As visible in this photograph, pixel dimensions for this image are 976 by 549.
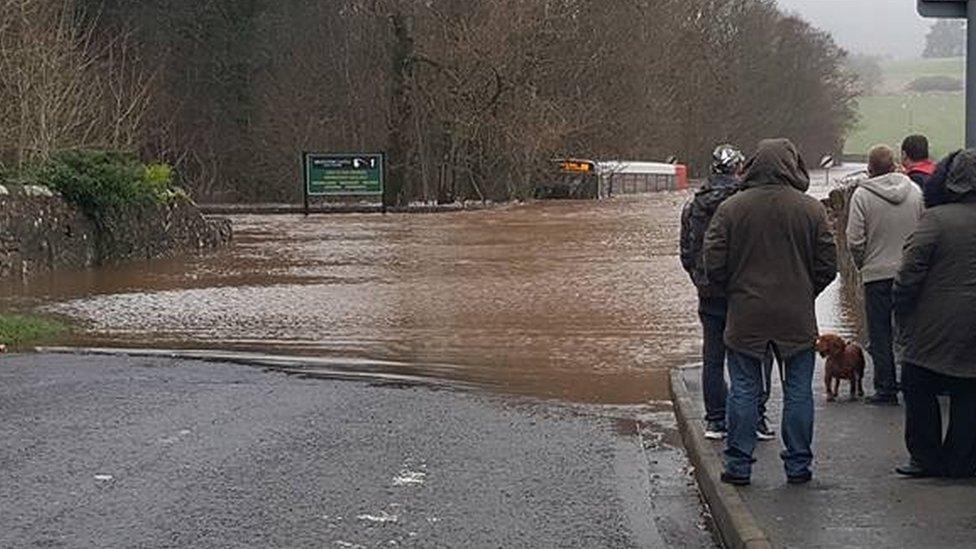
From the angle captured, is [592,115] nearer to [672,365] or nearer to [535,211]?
[535,211]

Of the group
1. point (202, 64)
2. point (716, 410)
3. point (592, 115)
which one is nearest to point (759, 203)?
point (716, 410)

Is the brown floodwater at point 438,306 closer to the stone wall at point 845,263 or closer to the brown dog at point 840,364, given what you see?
the stone wall at point 845,263

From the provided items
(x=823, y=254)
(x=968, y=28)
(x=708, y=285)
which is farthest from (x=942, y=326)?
(x=968, y=28)

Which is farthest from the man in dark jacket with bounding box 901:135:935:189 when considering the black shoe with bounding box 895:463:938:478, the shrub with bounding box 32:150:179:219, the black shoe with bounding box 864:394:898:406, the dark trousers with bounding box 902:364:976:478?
the shrub with bounding box 32:150:179:219

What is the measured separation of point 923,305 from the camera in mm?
7832

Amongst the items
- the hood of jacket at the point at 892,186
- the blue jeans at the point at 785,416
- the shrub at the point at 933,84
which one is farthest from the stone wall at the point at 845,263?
the shrub at the point at 933,84

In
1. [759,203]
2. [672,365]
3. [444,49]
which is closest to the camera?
[759,203]

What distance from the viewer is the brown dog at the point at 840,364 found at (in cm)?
1000

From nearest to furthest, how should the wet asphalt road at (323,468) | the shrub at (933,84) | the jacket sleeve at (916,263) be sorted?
the wet asphalt road at (323,468) → the jacket sleeve at (916,263) → the shrub at (933,84)

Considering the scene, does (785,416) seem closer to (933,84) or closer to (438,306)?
(438,306)

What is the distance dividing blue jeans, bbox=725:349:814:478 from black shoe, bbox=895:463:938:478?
19.7 inches

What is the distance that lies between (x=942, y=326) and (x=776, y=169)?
1161mm

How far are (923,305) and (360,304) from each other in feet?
35.1

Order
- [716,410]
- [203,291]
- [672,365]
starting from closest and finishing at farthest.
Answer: [716,410] → [672,365] → [203,291]
